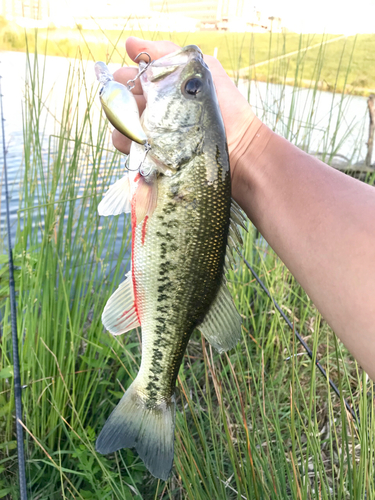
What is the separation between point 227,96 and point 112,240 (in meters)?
1.51

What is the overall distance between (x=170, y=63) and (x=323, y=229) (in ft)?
2.90

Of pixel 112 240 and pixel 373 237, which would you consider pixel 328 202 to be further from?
pixel 112 240

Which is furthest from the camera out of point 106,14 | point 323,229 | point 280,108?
point 280,108

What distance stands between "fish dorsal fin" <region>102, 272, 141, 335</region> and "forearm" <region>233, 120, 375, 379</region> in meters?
0.61

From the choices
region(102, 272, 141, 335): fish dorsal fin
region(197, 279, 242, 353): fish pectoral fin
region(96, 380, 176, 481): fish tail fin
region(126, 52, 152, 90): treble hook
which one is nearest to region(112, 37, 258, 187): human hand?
region(126, 52, 152, 90): treble hook

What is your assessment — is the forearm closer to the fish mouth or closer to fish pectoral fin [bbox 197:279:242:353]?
fish pectoral fin [bbox 197:279:242:353]

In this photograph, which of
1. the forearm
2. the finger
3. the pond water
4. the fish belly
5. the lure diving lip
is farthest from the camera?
the pond water

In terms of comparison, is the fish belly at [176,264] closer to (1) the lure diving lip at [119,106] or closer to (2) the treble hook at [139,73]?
(1) the lure diving lip at [119,106]

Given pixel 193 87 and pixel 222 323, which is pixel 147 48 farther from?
pixel 222 323

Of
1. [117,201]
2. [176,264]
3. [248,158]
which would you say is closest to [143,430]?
[176,264]

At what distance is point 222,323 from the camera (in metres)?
1.44

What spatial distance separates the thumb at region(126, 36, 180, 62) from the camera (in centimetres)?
150

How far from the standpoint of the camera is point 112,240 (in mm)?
2836

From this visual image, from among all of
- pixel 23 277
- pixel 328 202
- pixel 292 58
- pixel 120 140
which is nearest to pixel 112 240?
pixel 23 277
